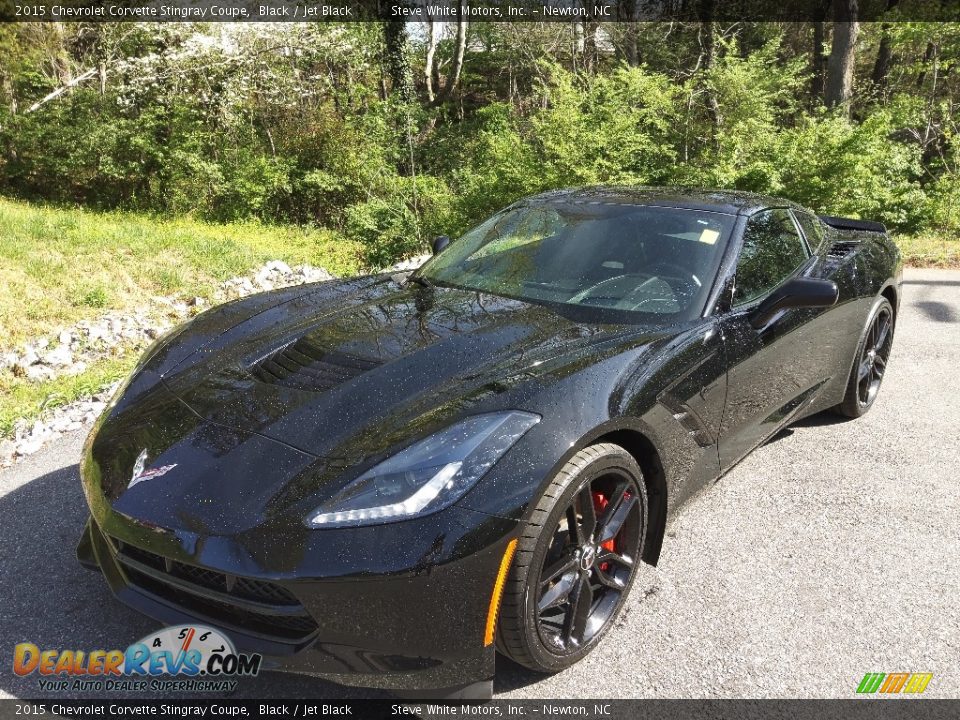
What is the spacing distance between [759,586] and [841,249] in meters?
2.31

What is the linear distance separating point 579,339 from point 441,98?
23.0 m

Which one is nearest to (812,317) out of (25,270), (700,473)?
(700,473)

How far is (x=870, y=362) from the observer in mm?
4219

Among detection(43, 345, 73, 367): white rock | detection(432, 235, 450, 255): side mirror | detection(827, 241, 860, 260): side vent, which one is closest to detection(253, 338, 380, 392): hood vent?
detection(432, 235, 450, 255): side mirror

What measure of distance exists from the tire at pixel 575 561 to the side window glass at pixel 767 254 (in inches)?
45.0

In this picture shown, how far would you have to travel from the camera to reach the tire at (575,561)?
1885mm

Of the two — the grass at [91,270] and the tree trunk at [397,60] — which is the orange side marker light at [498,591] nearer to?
the grass at [91,270]

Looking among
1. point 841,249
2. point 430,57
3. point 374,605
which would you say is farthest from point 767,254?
point 430,57

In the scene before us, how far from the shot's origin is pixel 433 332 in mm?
2637

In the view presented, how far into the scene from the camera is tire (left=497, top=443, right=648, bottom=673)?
1885 mm

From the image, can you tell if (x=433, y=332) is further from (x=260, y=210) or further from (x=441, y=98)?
(x=441, y=98)

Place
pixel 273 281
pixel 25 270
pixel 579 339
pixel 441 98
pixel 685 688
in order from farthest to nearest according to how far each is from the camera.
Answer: pixel 441 98
pixel 273 281
pixel 25 270
pixel 579 339
pixel 685 688

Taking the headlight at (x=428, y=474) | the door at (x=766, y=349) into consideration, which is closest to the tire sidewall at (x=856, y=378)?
the door at (x=766, y=349)

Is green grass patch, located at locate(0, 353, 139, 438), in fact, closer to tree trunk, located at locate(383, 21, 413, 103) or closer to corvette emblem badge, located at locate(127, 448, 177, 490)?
corvette emblem badge, located at locate(127, 448, 177, 490)
